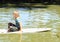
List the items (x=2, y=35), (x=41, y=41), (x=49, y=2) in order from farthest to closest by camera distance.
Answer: (x=49, y=2), (x=2, y=35), (x=41, y=41)

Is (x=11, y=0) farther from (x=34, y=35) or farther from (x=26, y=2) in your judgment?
(x=34, y=35)

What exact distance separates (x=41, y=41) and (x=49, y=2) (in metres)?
20.6

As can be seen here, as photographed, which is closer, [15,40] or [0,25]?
[15,40]

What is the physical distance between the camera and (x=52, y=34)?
41.4ft

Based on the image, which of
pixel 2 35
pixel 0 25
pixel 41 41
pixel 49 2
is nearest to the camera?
pixel 41 41

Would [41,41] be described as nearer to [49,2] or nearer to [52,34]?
[52,34]

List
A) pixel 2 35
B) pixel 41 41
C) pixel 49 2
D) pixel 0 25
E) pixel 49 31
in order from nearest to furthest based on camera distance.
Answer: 1. pixel 41 41
2. pixel 2 35
3. pixel 49 31
4. pixel 0 25
5. pixel 49 2

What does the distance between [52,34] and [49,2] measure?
19.0 metres

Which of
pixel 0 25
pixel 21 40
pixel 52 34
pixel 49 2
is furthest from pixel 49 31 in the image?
pixel 49 2

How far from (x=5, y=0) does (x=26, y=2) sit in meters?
2.41

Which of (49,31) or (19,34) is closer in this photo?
(19,34)

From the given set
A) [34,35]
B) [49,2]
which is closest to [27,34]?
[34,35]

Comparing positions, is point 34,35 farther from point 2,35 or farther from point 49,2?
point 49,2

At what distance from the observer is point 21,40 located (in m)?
11.2
